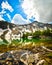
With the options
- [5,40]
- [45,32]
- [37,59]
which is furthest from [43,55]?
[5,40]

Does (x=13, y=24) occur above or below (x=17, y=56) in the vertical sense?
above

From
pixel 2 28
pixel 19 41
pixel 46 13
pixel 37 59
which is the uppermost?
pixel 46 13

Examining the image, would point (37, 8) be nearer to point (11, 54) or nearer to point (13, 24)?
point (13, 24)

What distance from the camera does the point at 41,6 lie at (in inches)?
113

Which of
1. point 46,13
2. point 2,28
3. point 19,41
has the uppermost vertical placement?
point 46,13

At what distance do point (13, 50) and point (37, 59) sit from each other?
1.20ft

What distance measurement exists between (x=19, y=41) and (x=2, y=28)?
1.05 feet

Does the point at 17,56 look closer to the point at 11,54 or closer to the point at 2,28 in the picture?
the point at 11,54

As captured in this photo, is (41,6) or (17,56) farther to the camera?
(41,6)

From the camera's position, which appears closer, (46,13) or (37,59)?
(37,59)

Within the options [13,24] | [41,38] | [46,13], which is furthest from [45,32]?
[13,24]

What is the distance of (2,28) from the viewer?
9.15 feet

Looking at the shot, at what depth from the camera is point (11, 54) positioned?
270 cm

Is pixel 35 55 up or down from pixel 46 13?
down
